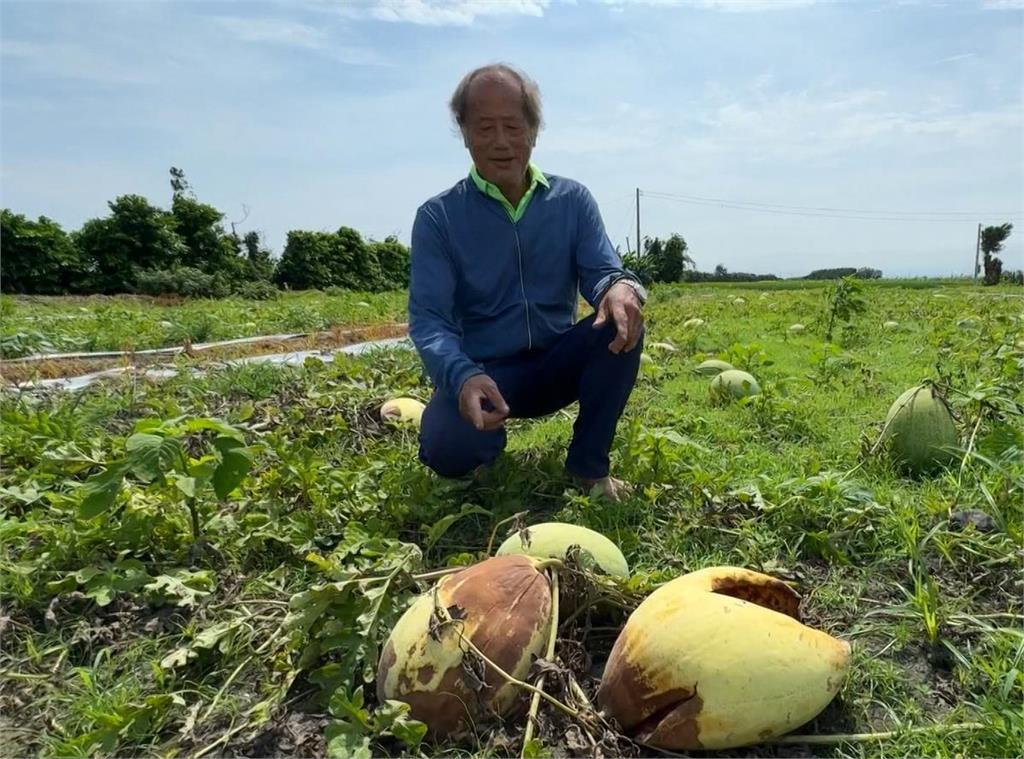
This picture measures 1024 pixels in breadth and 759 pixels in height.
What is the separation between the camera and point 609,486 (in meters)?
2.70

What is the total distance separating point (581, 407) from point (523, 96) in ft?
3.78

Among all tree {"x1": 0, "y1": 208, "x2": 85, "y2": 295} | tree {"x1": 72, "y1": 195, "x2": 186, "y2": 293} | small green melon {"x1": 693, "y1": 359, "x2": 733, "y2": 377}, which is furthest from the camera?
tree {"x1": 72, "y1": 195, "x2": 186, "y2": 293}

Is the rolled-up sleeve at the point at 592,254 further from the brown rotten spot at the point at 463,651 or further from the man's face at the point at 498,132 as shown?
the brown rotten spot at the point at 463,651

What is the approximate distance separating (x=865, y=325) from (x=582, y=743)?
23.8 ft

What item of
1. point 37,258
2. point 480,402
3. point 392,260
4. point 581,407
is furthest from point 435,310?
point 392,260

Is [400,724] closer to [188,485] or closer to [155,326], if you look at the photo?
[188,485]

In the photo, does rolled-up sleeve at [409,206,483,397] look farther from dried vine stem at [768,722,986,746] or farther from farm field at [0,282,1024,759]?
dried vine stem at [768,722,986,746]

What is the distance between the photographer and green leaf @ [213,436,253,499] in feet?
6.93

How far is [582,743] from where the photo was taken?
1.43 meters

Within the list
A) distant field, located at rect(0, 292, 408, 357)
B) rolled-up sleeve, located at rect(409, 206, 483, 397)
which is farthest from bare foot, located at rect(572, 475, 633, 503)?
distant field, located at rect(0, 292, 408, 357)

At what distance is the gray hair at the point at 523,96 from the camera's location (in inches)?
106

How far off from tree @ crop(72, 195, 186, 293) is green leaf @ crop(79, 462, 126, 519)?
2060cm

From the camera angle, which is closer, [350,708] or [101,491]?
[350,708]

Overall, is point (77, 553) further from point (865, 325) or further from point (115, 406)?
point (865, 325)
